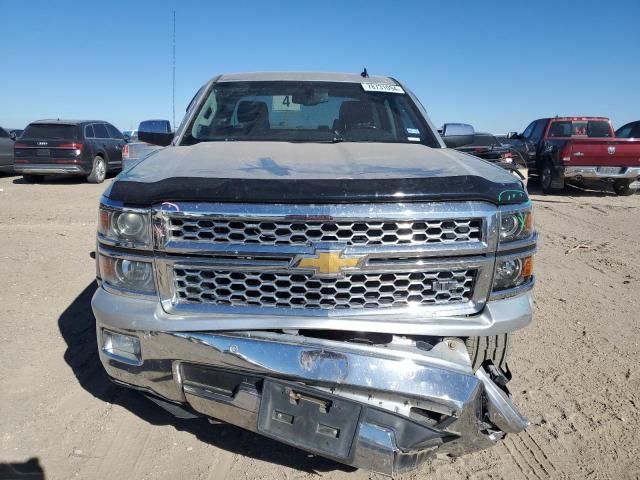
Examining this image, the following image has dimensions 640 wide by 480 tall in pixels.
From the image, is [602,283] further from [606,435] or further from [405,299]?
[405,299]

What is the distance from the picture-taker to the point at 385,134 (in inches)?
148

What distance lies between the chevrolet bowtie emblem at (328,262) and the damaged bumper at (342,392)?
11.7 inches

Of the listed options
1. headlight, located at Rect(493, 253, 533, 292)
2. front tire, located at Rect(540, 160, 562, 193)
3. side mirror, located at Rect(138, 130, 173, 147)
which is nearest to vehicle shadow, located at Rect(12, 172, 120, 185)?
side mirror, located at Rect(138, 130, 173, 147)

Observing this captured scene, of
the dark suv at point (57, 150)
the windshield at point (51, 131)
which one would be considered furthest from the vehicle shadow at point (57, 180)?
the windshield at point (51, 131)

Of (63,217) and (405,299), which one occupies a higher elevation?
(405,299)

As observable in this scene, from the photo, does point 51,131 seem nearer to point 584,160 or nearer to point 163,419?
point 163,419

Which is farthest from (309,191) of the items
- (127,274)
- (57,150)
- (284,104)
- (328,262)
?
(57,150)

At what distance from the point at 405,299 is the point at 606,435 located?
1.60 meters

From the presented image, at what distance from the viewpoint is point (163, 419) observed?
3.00 m

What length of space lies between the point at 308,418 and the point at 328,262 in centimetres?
65

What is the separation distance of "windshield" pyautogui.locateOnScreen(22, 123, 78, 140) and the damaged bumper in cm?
1291

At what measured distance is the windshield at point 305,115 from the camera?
12.0 ft

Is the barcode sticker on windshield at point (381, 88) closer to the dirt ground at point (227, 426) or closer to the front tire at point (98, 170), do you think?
the dirt ground at point (227, 426)

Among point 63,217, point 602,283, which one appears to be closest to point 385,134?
point 602,283
